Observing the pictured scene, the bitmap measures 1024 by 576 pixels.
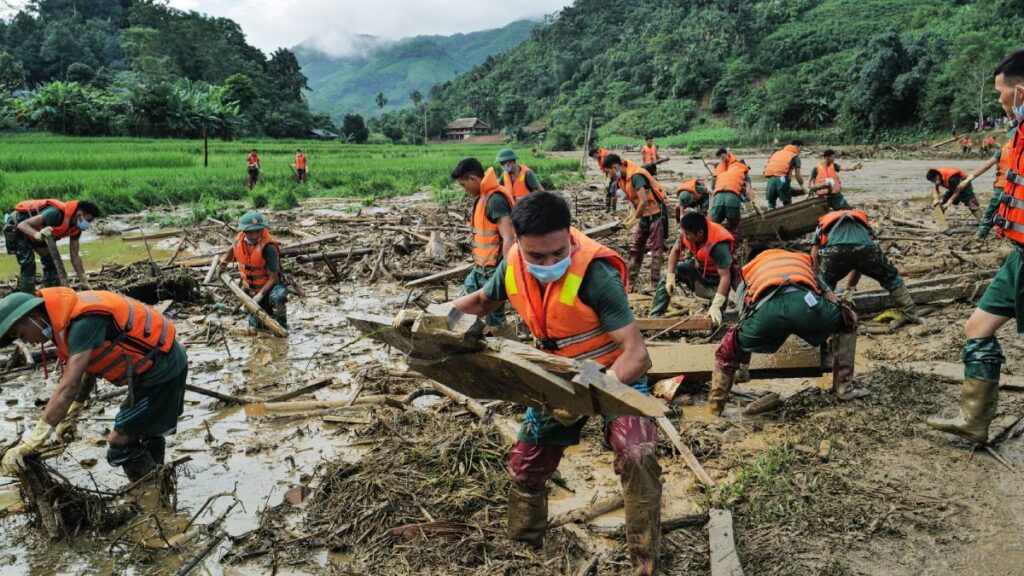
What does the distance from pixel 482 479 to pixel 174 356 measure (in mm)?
2132

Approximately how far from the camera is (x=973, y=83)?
130ft

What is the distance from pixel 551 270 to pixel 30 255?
939 centimetres

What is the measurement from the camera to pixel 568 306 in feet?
9.45

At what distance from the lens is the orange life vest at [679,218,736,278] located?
6.14 meters

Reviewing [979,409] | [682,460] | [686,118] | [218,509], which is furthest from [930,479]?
[686,118]

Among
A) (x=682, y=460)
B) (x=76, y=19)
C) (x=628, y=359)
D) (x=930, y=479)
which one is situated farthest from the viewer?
(x=76, y=19)

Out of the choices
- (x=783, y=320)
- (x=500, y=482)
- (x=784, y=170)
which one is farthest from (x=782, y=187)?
(x=500, y=482)

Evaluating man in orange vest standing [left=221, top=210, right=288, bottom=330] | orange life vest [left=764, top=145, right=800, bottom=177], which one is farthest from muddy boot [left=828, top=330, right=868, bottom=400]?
orange life vest [left=764, top=145, right=800, bottom=177]

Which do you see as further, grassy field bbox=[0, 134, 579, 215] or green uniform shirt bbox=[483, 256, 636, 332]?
grassy field bbox=[0, 134, 579, 215]

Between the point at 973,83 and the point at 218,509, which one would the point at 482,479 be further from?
the point at 973,83

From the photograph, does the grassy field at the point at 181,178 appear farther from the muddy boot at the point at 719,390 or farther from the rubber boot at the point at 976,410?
the rubber boot at the point at 976,410

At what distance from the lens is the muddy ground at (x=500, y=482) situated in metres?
3.28

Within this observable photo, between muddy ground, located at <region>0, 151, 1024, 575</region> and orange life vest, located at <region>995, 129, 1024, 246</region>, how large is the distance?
4.48 feet

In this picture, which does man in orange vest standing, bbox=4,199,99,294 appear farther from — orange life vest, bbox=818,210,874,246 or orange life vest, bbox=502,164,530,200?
orange life vest, bbox=818,210,874,246
